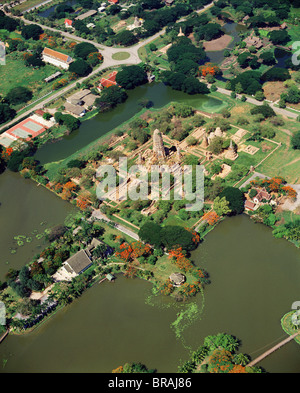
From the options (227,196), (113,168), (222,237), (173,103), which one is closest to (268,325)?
(222,237)

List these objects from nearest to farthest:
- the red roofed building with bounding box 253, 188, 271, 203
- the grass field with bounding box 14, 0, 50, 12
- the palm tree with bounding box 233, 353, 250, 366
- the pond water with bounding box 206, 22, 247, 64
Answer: the palm tree with bounding box 233, 353, 250, 366
the red roofed building with bounding box 253, 188, 271, 203
the pond water with bounding box 206, 22, 247, 64
the grass field with bounding box 14, 0, 50, 12

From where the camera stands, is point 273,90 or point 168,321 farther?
point 273,90

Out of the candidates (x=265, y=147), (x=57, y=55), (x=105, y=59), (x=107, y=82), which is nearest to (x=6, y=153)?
(x=107, y=82)

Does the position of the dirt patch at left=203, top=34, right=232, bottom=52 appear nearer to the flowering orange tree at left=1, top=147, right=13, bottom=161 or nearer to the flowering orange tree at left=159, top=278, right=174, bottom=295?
the flowering orange tree at left=1, top=147, right=13, bottom=161

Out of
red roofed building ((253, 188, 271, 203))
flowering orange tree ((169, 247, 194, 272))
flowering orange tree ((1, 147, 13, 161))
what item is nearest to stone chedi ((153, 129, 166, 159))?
red roofed building ((253, 188, 271, 203))

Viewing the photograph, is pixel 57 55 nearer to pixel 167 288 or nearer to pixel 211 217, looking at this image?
pixel 211 217

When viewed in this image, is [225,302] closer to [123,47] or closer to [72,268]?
[72,268]

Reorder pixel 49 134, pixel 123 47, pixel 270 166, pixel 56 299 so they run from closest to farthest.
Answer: pixel 56 299
pixel 270 166
pixel 49 134
pixel 123 47
